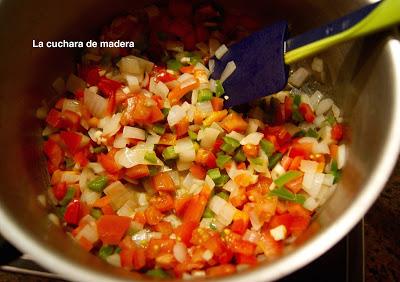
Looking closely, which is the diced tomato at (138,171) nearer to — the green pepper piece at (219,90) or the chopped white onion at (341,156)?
the green pepper piece at (219,90)

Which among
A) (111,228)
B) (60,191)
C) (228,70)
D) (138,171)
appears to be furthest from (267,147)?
(60,191)

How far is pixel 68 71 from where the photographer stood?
1384 millimetres

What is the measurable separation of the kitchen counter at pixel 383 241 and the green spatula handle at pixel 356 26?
60 cm

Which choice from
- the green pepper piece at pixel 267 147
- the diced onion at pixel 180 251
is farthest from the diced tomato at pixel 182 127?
the diced onion at pixel 180 251

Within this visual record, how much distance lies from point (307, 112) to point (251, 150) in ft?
0.70

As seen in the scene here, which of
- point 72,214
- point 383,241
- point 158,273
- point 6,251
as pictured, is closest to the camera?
point 6,251

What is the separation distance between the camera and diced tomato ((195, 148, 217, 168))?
123 cm

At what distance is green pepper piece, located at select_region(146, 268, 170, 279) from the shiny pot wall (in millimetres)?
68

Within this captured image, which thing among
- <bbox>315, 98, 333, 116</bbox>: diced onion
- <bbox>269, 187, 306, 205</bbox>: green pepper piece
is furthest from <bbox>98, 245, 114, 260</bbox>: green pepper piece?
<bbox>315, 98, 333, 116</bbox>: diced onion

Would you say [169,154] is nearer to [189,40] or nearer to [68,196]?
[68,196]

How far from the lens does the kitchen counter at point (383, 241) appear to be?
4.42 feet

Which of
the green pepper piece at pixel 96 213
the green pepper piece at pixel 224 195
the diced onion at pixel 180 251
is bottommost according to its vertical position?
the diced onion at pixel 180 251

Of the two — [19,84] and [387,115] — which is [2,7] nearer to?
[19,84]

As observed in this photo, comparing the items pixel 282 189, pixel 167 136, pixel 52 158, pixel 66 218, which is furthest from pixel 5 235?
pixel 282 189
